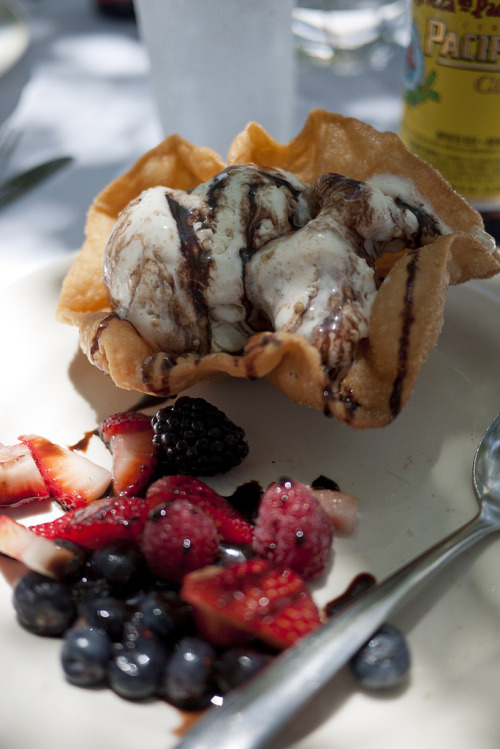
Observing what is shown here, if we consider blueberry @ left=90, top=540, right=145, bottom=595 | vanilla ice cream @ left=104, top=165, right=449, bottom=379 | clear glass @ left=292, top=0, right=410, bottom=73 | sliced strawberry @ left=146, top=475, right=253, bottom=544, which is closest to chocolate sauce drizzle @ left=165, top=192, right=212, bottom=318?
vanilla ice cream @ left=104, top=165, right=449, bottom=379

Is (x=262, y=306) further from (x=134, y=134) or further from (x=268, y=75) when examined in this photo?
(x=134, y=134)

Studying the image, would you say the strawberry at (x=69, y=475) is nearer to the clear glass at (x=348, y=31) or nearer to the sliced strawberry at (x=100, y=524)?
the sliced strawberry at (x=100, y=524)

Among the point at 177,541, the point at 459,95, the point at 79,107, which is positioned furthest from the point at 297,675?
the point at 79,107

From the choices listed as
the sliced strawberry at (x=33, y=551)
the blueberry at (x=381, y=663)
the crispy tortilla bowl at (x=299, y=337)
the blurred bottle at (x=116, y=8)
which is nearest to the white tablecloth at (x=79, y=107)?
the blurred bottle at (x=116, y=8)

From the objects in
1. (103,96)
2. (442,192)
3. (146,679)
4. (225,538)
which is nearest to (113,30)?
(103,96)

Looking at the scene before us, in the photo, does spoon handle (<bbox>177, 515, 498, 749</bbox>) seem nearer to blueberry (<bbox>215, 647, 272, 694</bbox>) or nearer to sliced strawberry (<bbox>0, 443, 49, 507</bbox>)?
blueberry (<bbox>215, 647, 272, 694</bbox>)

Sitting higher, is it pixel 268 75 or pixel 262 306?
pixel 268 75
